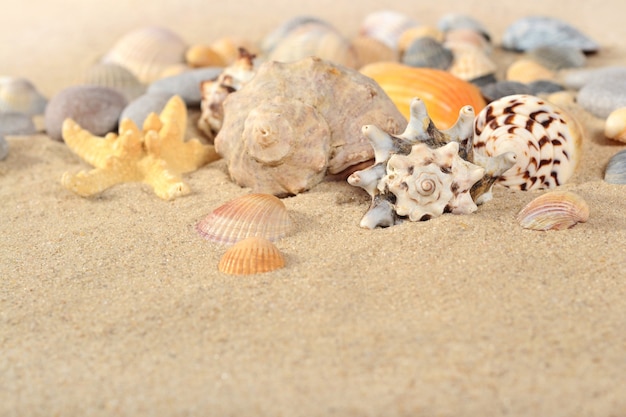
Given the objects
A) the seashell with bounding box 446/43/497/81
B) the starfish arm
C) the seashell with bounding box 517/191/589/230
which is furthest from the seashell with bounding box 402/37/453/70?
the seashell with bounding box 517/191/589/230

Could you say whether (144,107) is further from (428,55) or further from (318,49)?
(428,55)

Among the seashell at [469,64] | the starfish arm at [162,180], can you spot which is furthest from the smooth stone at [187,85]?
the seashell at [469,64]

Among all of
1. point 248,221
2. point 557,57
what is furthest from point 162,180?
point 557,57

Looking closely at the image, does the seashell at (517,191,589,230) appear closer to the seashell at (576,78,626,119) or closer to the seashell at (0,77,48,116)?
the seashell at (576,78,626,119)

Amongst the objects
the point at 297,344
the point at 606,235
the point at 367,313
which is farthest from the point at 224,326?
the point at 606,235

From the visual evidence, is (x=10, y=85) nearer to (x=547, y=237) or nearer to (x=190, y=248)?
(x=190, y=248)
